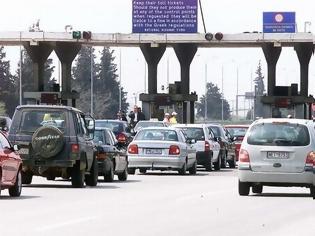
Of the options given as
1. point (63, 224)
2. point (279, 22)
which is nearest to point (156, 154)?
point (63, 224)

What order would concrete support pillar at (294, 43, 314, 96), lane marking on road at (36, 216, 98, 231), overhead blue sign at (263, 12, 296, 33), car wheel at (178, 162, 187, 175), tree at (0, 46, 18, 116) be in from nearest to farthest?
lane marking on road at (36, 216, 98, 231)
car wheel at (178, 162, 187, 175)
overhead blue sign at (263, 12, 296, 33)
concrete support pillar at (294, 43, 314, 96)
tree at (0, 46, 18, 116)

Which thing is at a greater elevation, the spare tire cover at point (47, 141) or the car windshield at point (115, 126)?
the spare tire cover at point (47, 141)

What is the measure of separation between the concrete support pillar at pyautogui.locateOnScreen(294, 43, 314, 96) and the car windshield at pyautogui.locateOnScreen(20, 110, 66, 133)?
45.4 m

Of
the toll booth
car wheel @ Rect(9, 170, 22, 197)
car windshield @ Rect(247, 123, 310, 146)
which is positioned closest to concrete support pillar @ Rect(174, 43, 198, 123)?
the toll booth

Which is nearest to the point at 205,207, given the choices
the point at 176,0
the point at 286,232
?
the point at 286,232

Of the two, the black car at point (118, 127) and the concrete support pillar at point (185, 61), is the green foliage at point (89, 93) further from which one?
the black car at point (118, 127)

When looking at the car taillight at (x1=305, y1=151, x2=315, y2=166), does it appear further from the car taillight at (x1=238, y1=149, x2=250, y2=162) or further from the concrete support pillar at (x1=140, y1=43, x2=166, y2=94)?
the concrete support pillar at (x1=140, y1=43, x2=166, y2=94)

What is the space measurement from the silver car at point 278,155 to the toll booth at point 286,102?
142 ft

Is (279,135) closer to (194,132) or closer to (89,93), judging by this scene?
(194,132)

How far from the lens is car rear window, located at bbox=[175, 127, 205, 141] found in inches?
1775

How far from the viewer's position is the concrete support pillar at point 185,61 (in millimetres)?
73100

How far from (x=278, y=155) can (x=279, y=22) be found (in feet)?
155

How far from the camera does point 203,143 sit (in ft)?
147

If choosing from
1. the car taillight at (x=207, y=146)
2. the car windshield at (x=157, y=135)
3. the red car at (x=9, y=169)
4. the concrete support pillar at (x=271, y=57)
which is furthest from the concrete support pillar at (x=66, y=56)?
the red car at (x=9, y=169)
